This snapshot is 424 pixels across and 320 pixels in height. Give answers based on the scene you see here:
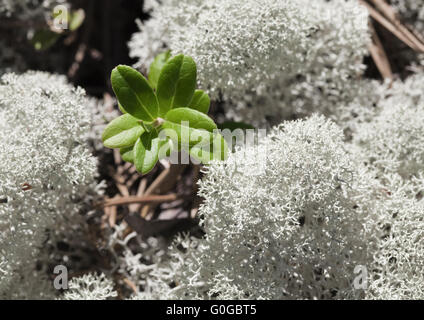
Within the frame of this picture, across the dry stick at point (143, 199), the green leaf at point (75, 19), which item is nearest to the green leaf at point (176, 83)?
the dry stick at point (143, 199)

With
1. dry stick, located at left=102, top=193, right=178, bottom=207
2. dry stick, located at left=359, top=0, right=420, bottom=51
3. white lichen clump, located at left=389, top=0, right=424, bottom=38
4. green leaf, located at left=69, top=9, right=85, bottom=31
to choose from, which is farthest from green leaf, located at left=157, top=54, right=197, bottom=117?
white lichen clump, located at left=389, top=0, right=424, bottom=38

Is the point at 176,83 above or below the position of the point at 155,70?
below

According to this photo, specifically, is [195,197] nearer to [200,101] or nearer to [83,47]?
[200,101]

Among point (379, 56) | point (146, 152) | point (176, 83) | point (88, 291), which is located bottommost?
point (88, 291)

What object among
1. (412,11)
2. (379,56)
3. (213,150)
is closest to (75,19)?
(213,150)

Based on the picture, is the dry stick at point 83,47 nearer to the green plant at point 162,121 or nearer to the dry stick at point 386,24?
the green plant at point 162,121

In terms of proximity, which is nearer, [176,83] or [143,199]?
[176,83]

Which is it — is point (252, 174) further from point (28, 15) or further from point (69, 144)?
point (28, 15)
